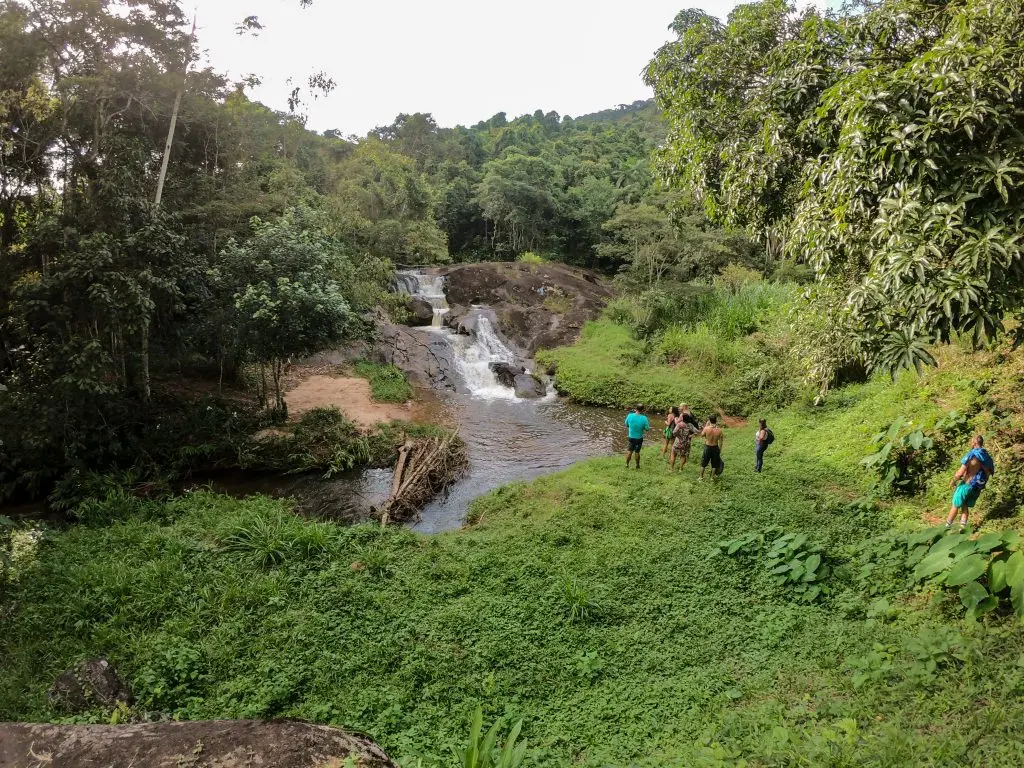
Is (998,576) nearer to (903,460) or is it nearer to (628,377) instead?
(903,460)

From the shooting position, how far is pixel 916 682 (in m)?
4.52

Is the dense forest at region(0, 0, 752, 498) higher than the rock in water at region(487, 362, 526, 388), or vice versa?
the dense forest at region(0, 0, 752, 498)

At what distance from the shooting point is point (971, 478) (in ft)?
22.2

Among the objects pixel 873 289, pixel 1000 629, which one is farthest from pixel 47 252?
pixel 1000 629

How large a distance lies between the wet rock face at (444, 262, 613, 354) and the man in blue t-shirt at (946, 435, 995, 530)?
1747cm

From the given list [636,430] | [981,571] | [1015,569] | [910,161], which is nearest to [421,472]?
[636,430]

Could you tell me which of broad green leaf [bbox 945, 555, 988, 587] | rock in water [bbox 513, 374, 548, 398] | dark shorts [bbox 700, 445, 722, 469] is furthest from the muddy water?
broad green leaf [bbox 945, 555, 988, 587]

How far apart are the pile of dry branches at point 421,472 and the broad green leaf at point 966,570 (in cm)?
792

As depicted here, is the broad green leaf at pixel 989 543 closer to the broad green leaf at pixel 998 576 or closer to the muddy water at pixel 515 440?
the broad green leaf at pixel 998 576

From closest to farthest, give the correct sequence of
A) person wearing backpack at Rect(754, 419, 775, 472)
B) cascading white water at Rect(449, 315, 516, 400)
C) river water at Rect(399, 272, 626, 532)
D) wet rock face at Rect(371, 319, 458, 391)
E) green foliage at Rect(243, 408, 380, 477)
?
1. person wearing backpack at Rect(754, 419, 775, 472)
2. river water at Rect(399, 272, 626, 532)
3. green foliage at Rect(243, 408, 380, 477)
4. cascading white water at Rect(449, 315, 516, 400)
5. wet rock face at Rect(371, 319, 458, 391)

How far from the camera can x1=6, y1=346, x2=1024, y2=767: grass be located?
14.7 ft

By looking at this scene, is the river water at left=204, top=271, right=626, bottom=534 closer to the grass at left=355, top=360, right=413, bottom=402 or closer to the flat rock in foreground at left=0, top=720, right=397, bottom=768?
the grass at left=355, top=360, right=413, bottom=402

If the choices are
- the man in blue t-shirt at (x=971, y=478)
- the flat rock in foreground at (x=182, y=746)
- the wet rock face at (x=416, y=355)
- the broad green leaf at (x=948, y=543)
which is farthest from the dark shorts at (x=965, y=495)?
the wet rock face at (x=416, y=355)

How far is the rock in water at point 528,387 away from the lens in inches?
762
